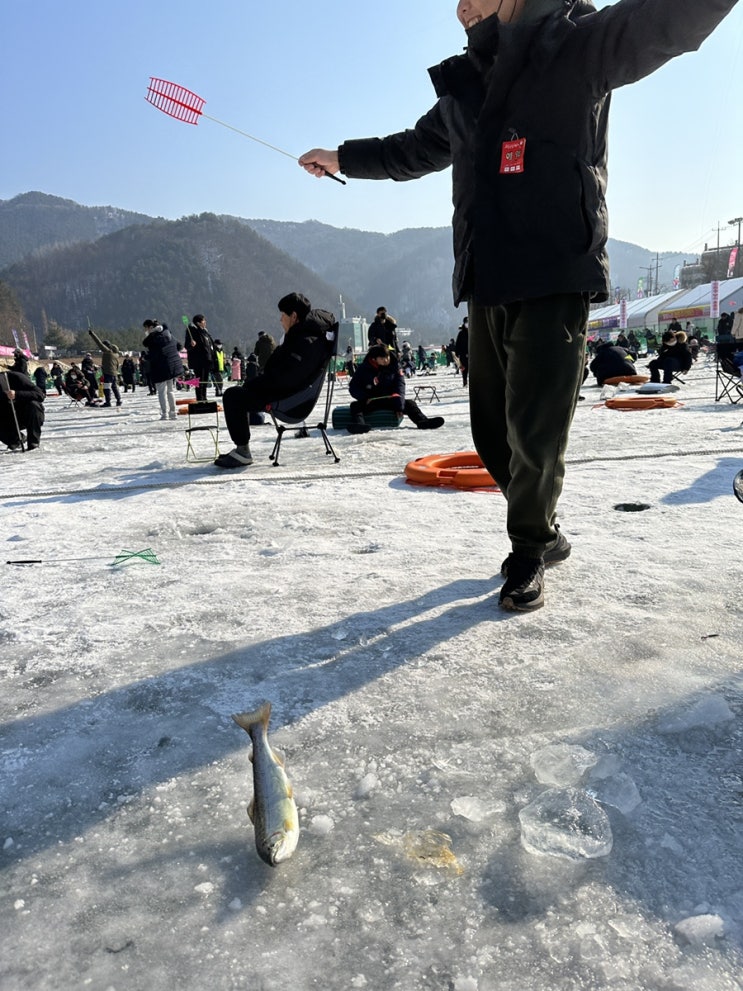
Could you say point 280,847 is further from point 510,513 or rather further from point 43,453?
point 43,453

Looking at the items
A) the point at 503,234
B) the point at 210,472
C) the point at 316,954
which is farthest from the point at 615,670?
the point at 210,472

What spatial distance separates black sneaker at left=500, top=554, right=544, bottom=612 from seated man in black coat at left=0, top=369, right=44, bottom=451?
6574 mm

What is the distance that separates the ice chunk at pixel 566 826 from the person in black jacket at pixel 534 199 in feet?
2.90

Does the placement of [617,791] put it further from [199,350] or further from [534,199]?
[199,350]

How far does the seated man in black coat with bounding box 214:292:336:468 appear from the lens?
5414 mm

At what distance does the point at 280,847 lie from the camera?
3.35 feet

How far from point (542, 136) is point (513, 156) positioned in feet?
0.32

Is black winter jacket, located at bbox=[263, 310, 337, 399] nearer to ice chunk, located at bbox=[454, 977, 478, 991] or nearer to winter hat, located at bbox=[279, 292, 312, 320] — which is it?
winter hat, located at bbox=[279, 292, 312, 320]

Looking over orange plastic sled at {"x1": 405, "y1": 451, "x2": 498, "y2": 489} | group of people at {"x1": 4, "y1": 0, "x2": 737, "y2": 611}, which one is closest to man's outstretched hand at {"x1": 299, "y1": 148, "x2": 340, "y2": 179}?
group of people at {"x1": 4, "y1": 0, "x2": 737, "y2": 611}

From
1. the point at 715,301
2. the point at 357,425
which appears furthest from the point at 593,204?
the point at 715,301

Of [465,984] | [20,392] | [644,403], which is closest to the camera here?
[465,984]

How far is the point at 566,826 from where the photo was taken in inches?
43.1

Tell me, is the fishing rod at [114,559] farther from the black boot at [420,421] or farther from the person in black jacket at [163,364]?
the person in black jacket at [163,364]

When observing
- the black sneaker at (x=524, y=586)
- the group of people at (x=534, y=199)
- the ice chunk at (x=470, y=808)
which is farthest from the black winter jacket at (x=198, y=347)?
the ice chunk at (x=470, y=808)
